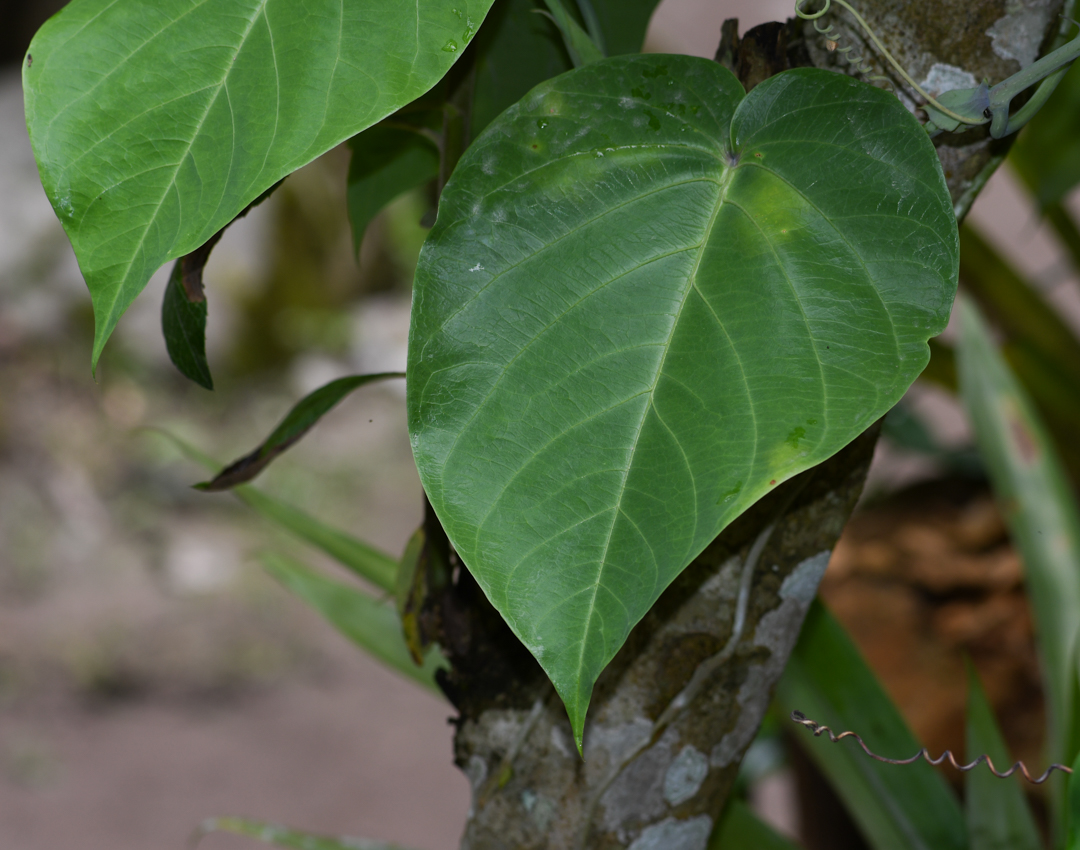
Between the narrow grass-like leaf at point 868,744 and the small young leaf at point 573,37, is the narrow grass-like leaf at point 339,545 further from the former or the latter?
the small young leaf at point 573,37

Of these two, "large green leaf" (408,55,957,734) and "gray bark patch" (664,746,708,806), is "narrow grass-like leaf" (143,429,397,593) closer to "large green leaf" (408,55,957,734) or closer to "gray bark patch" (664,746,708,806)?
"gray bark patch" (664,746,708,806)

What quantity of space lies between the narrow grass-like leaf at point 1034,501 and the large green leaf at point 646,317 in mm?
577

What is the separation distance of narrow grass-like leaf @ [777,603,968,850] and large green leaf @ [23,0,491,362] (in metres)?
0.40

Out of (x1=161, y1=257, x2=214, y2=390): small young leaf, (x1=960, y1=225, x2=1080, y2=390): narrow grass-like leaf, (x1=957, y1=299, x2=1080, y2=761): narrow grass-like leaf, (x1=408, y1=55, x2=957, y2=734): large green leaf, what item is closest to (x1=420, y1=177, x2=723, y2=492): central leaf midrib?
(x1=408, y1=55, x2=957, y2=734): large green leaf

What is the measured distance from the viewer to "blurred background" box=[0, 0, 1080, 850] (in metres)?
1.07

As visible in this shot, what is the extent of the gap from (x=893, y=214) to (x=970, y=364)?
0.64m

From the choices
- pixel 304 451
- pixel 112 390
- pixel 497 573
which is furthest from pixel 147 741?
pixel 497 573

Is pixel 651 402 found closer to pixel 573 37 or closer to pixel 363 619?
pixel 573 37

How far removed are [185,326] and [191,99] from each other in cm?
10

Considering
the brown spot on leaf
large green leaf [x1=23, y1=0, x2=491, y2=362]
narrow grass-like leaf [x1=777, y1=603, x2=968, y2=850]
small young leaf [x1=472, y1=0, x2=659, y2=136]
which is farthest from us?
the brown spot on leaf

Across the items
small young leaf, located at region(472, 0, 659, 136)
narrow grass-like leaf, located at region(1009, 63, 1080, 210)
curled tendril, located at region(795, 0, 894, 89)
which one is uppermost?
small young leaf, located at region(472, 0, 659, 136)

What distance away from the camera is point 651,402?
0.25 m

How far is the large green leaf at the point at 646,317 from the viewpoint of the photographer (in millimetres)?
242

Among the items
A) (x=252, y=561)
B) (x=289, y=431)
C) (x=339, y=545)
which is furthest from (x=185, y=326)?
(x=252, y=561)
